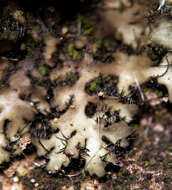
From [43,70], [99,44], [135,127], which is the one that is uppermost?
[99,44]

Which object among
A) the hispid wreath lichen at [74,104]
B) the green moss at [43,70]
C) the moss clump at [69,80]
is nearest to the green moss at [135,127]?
the hispid wreath lichen at [74,104]

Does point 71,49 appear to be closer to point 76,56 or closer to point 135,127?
point 76,56

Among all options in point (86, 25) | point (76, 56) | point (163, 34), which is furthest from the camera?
point (86, 25)

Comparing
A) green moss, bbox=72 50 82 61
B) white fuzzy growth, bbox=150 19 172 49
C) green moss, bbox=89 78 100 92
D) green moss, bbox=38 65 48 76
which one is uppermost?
white fuzzy growth, bbox=150 19 172 49

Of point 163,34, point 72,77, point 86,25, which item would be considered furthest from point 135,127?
point 86,25

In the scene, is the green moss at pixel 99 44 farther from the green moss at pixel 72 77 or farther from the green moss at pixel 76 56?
the green moss at pixel 72 77

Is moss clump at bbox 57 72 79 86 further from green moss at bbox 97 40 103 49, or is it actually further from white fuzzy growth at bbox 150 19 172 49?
white fuzzy growth at bbox 150 19 172 49

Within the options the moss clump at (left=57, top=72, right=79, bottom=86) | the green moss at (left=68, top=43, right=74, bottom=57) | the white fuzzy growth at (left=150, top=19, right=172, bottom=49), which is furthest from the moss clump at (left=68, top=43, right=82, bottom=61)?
the white fuzzy growth at (left=150, top=19, right=172, bottom=49)

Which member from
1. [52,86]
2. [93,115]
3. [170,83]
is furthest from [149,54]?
[52,86]

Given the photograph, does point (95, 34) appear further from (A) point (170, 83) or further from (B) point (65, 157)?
(B) point (65, 157)
